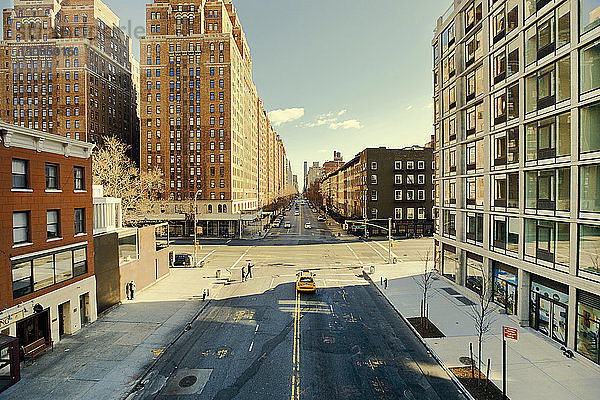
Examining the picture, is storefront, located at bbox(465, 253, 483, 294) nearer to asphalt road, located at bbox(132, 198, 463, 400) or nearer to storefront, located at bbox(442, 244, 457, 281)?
storefront, located at bbox(442, 244, 457, 281)

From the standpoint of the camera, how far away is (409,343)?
18641mm

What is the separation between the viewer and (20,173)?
1733 centimetres

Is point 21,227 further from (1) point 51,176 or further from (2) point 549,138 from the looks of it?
(2) point 549,138

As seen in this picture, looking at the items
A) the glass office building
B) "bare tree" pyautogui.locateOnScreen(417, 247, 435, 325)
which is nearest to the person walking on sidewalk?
"bare tree" pyautogui.locateOnScreen(417, 247, 435, 325)

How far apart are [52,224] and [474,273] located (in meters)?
29.5

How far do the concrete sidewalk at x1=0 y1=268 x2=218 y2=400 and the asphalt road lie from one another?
103 centimetres

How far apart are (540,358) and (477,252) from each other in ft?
35.7

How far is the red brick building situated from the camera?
639 inches

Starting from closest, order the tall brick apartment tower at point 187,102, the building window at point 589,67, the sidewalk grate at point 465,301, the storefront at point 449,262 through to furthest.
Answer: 1. the building window at point 589,67
2. the sidewalk grate at point 465,301
3. the storefront at point 449,262
4. the tall brick apartment tower at point 187,102

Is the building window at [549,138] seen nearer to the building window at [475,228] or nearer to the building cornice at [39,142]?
the building window at [475,228]

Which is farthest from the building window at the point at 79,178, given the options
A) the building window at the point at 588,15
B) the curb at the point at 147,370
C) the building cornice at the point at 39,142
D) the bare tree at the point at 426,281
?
the building window at the point at 588,15

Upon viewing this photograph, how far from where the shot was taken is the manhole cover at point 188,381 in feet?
47.6

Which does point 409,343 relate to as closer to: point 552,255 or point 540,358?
point 540,358

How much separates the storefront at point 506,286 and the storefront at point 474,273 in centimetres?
186
